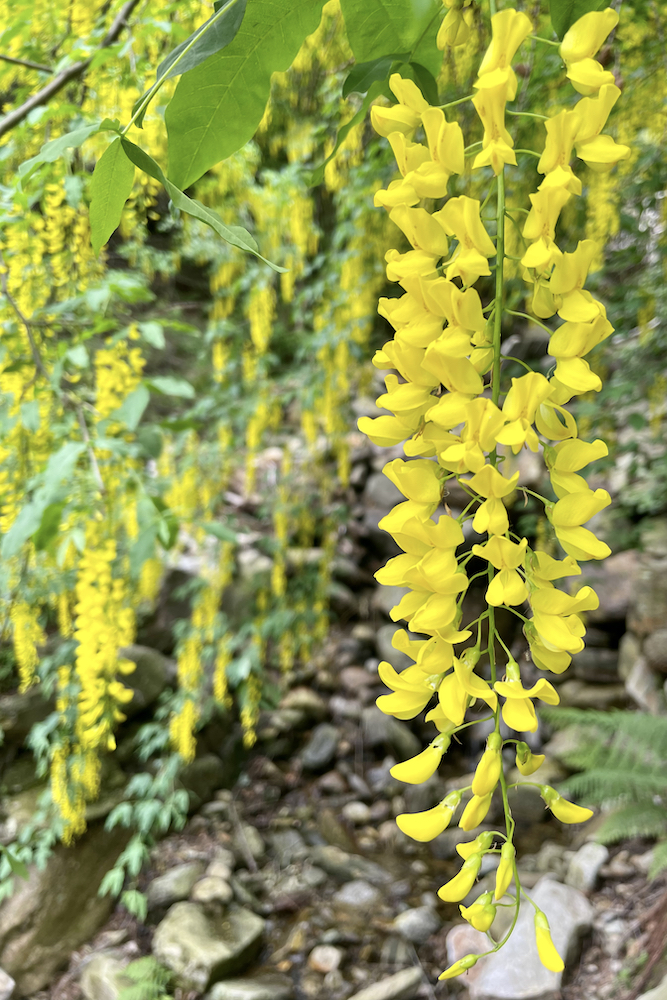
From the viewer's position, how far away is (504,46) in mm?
365

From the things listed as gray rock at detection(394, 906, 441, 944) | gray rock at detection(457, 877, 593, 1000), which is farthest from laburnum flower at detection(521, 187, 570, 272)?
gray rock at detection(394, 906, 441, 944)

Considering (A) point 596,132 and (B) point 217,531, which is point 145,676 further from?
(A) point 596,132

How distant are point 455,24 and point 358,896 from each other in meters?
3.17

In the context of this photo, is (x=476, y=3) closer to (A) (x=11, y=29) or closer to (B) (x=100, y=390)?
(A) (x=11, y=29)

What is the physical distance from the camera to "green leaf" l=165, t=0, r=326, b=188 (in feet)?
1.44

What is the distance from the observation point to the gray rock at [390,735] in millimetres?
3631

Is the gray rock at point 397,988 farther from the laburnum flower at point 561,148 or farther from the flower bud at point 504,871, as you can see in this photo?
the laburnum flower at point 561,148

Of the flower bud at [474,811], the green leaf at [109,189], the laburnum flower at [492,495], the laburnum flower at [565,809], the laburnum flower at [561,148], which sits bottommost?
the laburnum flower at [565,809]

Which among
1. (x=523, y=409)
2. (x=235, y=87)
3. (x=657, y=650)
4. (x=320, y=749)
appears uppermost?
(x=235, y=87)

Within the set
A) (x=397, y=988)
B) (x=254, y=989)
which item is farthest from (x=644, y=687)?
(x=254, y=989)

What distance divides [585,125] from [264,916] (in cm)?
319

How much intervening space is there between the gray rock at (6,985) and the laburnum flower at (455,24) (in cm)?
320

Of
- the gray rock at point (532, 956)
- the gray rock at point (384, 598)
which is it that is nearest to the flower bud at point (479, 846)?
the gray rock at point (532, 956)

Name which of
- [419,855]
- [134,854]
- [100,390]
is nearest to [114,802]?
[134,854]
